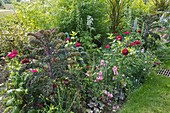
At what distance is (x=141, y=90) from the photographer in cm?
251

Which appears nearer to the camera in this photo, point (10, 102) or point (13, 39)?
point (10, 102)

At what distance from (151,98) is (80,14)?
1.77m

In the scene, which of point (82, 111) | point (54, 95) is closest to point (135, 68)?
point (82, 111)

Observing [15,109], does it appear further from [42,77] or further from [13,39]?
[13,39]

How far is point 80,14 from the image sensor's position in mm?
3242

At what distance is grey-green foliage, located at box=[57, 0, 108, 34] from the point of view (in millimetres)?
3133

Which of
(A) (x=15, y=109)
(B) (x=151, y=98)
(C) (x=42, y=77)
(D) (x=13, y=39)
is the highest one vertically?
(D) (x=13, y=39)

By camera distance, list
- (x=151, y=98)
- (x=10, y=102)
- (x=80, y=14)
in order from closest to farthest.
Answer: (x=10, y=102)
(x=151, y=98)
(x=80, y=14)

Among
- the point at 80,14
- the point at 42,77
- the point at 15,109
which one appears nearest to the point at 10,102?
the point at 15,109

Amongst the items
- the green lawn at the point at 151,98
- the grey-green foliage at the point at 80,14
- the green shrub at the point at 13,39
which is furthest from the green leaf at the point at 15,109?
the grey-green foliage at the point at 80,14

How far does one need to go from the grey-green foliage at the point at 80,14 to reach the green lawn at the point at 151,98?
1.31 meters

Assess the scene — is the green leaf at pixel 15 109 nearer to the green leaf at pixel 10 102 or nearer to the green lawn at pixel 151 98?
the green leaf at pixel 10 102

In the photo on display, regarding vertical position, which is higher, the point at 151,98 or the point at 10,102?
the point at 10,102

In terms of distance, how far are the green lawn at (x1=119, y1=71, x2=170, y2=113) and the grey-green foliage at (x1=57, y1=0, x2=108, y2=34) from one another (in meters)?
1.31
